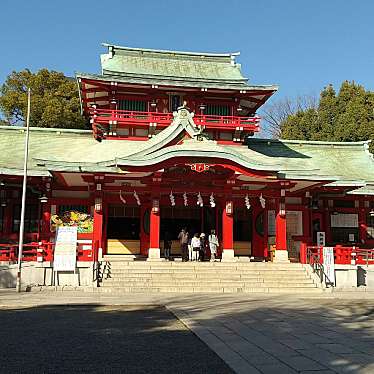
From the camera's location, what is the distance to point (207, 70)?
3247cm

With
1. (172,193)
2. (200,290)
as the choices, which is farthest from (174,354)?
(172,193)

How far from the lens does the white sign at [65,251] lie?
1959cm

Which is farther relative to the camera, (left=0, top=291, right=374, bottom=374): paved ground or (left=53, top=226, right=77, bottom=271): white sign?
(left=53, top=226, right=77, bottom=271): white sign

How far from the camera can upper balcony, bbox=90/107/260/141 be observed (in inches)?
1051

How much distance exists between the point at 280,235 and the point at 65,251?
10803 mm

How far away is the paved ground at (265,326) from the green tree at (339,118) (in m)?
30.4

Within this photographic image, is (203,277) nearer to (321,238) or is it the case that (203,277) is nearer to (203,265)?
(203,265)

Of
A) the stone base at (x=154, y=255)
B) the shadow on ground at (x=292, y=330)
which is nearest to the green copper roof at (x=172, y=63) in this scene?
the stone base at (x=154, y=255)

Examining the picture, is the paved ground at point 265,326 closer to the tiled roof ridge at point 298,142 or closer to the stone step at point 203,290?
the stone step at point 203,290

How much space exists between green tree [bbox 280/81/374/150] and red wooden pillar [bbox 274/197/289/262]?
24.3 m

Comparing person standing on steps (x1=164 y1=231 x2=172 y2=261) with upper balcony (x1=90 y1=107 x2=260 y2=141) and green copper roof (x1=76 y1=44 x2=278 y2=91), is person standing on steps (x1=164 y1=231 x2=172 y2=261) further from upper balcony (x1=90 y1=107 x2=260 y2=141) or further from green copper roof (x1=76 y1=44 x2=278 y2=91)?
green copper roof (x1=76 y1=44 x2=278 y2=91)

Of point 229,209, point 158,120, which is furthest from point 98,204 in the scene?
point 158,120

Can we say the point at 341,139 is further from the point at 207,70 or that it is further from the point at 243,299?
the point at 243,299

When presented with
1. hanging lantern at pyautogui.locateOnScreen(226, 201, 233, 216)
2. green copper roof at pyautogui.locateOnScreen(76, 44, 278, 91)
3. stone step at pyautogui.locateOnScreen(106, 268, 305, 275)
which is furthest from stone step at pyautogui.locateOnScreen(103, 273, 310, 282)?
green copper roof at pyautogui.locateOnScreen(76, 44, 278, 91)
